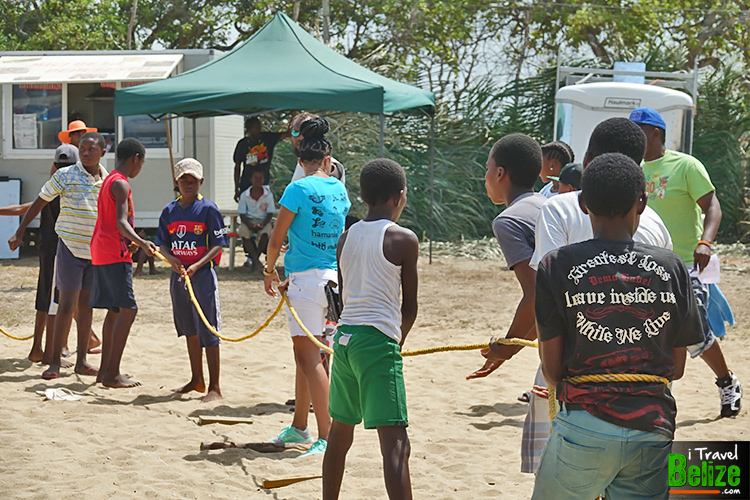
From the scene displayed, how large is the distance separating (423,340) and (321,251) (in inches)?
136

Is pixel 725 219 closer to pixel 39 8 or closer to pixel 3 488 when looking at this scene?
pixel 3 488

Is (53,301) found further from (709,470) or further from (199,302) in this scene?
(709,470)

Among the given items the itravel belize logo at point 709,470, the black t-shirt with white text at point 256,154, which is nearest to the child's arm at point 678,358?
the itravel belize logo at point 709,470

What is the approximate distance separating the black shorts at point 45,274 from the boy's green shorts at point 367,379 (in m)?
3.90

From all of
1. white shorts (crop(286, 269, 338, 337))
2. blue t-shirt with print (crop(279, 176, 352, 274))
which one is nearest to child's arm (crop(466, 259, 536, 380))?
white shorts (crop(286, 269, 338, 337))

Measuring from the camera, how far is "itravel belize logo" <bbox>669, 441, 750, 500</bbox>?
3191 mm

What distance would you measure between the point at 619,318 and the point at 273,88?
8.55m

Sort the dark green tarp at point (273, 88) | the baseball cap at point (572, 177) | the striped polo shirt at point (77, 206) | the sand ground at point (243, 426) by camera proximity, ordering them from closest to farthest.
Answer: the sand ground at point (243, 426) → the baseball cap at point (572, 177) → the striped polo shirt at point (77, 206) → the dark green tarp at point (273, 88)

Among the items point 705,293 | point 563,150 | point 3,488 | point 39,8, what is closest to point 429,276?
point 563,150

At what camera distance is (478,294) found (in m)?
10.5

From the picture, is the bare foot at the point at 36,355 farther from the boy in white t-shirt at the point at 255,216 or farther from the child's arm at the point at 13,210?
the boy in white t-shirt at the point at 255,216

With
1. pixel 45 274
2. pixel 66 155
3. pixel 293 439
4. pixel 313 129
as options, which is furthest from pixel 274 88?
pixel 293 439

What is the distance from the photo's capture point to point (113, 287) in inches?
233

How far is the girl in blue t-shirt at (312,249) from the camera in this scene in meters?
4.60
